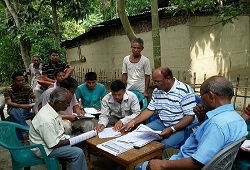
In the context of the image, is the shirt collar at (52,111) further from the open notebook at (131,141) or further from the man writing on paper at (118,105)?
the man writing on paper at (118,105)

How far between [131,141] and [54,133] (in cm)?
83

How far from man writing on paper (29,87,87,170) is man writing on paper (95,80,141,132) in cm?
63

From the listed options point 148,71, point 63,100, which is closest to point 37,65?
point 148,71

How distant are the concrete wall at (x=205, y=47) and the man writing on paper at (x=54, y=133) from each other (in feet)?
16.7

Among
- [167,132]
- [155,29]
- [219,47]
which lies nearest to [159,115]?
[167,132]

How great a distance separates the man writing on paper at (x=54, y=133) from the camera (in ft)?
8.82

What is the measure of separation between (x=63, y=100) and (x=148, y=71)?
2.13m

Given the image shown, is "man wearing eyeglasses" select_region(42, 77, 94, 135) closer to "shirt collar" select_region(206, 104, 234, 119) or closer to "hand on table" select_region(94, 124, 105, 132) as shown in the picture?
"hand on table" select_region(94, 124, 105, 132)

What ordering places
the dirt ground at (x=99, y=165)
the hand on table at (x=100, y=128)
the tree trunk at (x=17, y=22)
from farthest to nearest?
1. the tree trunk at (x=17, y=22)
2. the dirt ground at (x=99, y=165)
3. the hand on table at (x=100, y=128)

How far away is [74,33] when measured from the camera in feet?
50.4

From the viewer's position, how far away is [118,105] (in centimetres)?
378

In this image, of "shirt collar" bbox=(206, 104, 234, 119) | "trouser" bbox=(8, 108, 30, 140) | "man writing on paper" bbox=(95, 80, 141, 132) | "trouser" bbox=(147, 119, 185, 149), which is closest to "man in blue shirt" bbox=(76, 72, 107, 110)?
"man writing on paper" bbox=(95, 80, 141, 132)

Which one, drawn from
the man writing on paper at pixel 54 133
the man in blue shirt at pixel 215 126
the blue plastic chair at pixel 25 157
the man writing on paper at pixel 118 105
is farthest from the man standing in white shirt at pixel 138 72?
the man in blue shirt at pixel 215 126

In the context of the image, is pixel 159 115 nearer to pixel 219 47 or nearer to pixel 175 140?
pixel 175 140
